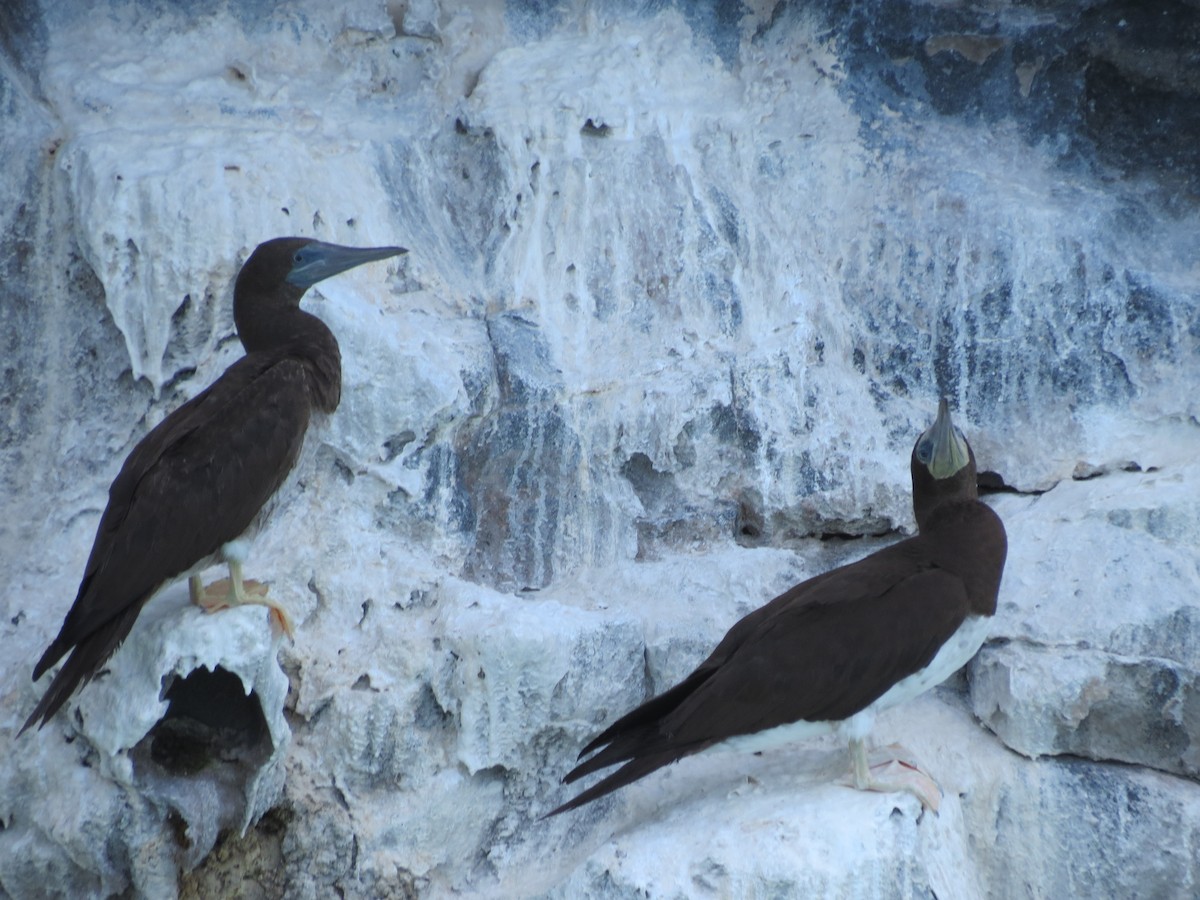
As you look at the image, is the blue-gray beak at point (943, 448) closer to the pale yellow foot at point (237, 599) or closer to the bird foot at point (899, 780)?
the bird foot at point (899, 780)

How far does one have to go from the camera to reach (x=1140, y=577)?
14.5 feet

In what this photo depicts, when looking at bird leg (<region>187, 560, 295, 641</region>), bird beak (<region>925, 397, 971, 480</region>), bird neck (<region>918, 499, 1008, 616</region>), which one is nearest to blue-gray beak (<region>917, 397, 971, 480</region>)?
bird beak (<region>925, 397, 971, 480</region>)

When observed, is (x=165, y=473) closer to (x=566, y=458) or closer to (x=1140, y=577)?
(x=566, y=458)

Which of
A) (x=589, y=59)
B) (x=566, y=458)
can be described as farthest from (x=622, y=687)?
(x=589, y=59)

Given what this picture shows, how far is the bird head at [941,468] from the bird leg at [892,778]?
33.1 inches

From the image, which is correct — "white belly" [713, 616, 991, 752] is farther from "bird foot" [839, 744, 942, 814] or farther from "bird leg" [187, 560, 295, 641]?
"bird leg" [187, 560, 295, 641]

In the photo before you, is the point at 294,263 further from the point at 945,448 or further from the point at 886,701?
the point at 886,701

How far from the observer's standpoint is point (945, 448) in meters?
4.46

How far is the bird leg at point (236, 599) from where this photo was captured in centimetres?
419

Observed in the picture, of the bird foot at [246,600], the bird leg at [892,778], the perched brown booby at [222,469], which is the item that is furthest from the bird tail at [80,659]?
the bird leg at [892,778]

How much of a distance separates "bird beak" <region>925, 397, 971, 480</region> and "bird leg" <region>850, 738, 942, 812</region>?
0.95m

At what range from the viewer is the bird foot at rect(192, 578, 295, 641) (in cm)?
418

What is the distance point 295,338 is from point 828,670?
1993 mm

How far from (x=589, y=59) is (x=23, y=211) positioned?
2.27 m
